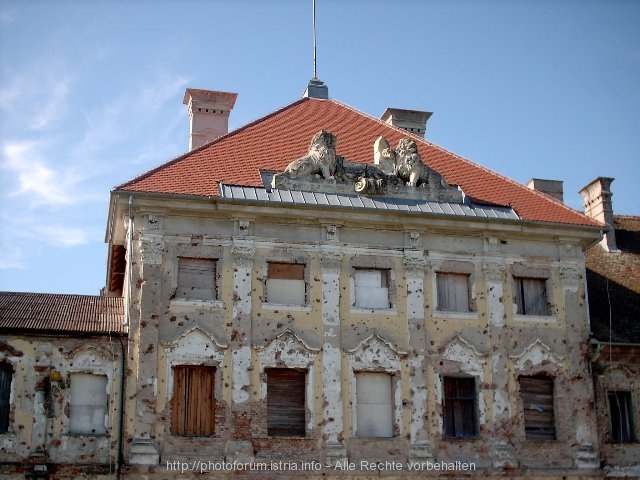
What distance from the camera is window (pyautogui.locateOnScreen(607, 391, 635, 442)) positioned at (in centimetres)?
2570

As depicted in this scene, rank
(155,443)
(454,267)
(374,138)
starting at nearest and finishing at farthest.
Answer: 1. (155,443)
2. (454,267)
3. (374,138)

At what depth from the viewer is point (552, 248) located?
26.2 m

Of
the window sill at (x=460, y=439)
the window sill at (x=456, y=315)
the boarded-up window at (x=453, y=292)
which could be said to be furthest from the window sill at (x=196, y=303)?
the window sill at (x=460, y=439)

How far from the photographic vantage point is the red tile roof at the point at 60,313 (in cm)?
2247

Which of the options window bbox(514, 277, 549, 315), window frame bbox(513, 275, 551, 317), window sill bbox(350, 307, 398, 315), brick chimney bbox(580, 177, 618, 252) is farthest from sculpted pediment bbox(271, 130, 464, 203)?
brick chimney bbox(580, 177, 618, 252)

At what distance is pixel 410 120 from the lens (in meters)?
31.6

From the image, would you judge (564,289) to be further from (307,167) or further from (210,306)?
(210,306)

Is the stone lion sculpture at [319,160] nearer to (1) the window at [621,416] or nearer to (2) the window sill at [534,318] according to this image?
(2) the window sill at [534,318]

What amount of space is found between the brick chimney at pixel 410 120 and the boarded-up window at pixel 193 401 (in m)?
12.0

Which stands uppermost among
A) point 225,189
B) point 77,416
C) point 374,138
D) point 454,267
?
point 374,138

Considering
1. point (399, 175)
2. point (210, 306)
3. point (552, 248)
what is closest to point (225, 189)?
point (210, 306)

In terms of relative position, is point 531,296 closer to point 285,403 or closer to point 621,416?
point 621,416

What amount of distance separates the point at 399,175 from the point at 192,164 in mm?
5432

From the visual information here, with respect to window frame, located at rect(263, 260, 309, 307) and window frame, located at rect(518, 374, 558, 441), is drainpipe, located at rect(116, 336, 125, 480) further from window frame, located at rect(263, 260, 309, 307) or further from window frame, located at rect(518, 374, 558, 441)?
window frame, located at rect(518, 374, 558, 441)
